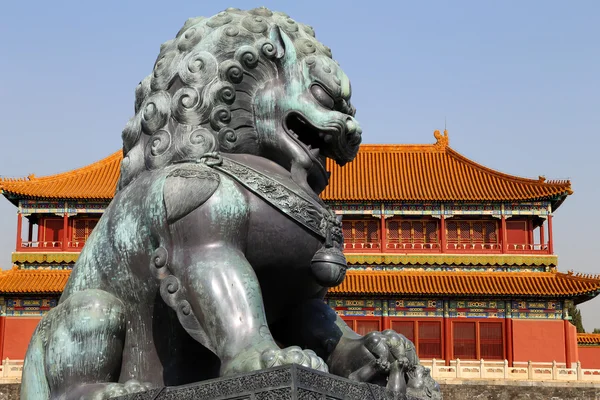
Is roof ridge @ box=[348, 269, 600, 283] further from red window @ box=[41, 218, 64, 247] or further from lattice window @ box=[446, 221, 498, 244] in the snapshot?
red window @ box=[41, 218, 64, 247]

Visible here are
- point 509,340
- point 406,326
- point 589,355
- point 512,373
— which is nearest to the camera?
point 512,373

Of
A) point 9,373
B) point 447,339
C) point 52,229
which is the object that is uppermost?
point 52,229

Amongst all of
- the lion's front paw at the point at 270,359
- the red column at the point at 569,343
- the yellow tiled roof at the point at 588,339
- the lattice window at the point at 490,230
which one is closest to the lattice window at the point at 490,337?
the red column at the point at 569,343

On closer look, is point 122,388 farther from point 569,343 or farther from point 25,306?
point 25,306

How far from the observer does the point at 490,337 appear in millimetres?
30516

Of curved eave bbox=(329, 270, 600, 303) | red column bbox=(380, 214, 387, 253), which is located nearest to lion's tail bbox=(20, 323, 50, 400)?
curved eave bbox=(329, 270, 600, 303)

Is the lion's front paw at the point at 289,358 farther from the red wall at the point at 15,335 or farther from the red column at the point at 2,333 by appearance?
the red column at the point at 2,333

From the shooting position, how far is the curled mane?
3.76 metres

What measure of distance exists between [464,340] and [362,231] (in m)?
5.07

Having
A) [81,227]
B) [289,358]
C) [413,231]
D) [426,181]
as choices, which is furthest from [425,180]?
[289,358]

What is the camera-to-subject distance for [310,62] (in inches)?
154

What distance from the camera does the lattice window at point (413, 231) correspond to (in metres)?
32.6

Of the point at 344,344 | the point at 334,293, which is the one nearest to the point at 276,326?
the point at 344,344

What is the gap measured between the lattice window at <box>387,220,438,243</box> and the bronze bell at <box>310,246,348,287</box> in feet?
95.4
